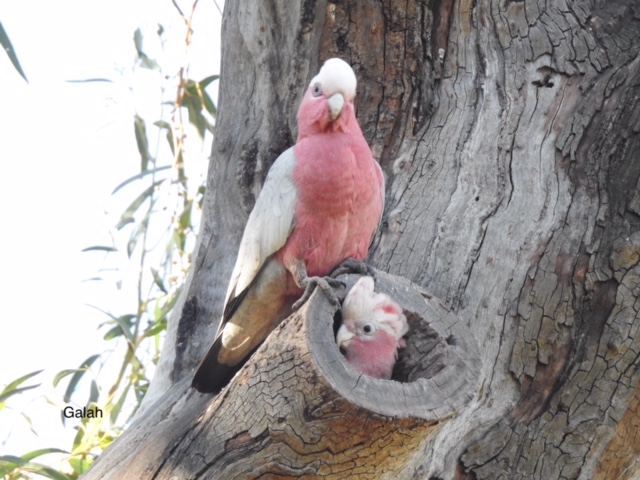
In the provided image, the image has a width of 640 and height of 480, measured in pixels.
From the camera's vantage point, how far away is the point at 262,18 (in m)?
2.96

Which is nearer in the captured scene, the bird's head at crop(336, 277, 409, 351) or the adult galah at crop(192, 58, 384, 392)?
the bird's head at crop(336, 277, 409, 351)

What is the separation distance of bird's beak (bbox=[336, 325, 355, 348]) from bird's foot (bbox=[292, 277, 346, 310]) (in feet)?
0.28

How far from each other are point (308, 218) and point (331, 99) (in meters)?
0.37

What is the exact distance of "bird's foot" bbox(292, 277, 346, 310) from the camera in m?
1.90

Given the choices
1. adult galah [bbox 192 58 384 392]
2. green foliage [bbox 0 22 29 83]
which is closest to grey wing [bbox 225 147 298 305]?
adult galah [bbox 192 58 384 392]

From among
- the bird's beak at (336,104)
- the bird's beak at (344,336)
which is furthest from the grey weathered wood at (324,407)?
the bird's beak at (336,104)

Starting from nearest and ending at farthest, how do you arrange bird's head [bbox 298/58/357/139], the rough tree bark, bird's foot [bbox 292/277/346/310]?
bird's foot [bbox 292/277/346/310] → the rough tree bark → bird's head [bbox 298/58/357/139]

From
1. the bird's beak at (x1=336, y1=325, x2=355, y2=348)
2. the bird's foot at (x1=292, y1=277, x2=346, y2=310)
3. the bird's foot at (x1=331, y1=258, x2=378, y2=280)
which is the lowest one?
the bird's beak at (x1=336, y1=325, x2=355, y2=348)

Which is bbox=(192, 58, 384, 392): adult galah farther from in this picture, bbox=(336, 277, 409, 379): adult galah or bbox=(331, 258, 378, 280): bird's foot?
bbox=(336, 277, 409, 379): adult galah

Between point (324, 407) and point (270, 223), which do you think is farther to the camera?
point (270, 223)

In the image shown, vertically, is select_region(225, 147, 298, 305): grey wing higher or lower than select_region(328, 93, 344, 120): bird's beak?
lower

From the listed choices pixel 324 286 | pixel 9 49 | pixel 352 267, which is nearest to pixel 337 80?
pixel 352 267

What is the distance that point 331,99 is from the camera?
2348 millimetres

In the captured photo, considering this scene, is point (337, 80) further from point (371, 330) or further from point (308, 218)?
point (371, 330)
